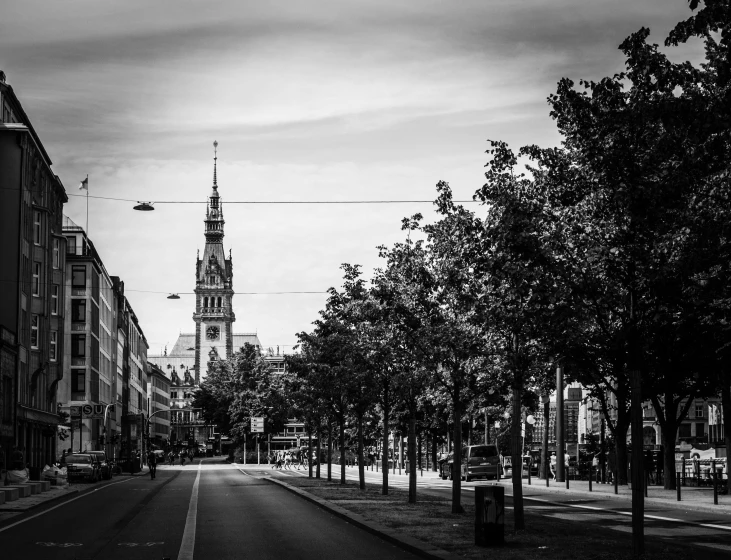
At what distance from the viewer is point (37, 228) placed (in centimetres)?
7138

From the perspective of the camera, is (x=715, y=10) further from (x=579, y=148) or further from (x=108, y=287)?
(x=108, y=287)

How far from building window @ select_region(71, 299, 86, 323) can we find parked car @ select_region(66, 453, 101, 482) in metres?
37.7

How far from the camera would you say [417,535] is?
21438 millimetres

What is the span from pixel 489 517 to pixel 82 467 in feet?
156

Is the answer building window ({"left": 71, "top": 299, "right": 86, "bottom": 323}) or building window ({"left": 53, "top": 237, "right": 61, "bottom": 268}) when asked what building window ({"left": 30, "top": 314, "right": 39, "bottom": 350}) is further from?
building window ({"left": 71, "top": 299, "right": 86, "bottom": 323})

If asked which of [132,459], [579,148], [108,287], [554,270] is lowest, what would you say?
[132,459]

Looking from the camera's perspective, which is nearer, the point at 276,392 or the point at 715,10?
the point at 715,10

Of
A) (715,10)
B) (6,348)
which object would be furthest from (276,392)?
(715,10)

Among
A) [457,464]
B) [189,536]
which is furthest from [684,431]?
[189,536]

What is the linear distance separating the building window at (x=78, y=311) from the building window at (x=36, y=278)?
98.9 ft

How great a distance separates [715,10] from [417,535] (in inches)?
470

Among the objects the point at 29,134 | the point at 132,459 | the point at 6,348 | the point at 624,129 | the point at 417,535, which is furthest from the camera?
the point at 132,459

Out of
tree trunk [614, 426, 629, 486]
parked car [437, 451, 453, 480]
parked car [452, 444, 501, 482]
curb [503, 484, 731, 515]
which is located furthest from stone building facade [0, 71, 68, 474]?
tree trunk [614, 426, 629, 486]

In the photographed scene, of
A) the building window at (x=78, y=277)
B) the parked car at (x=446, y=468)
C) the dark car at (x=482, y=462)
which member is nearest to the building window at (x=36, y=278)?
the parked car at (x=446, y=468)
